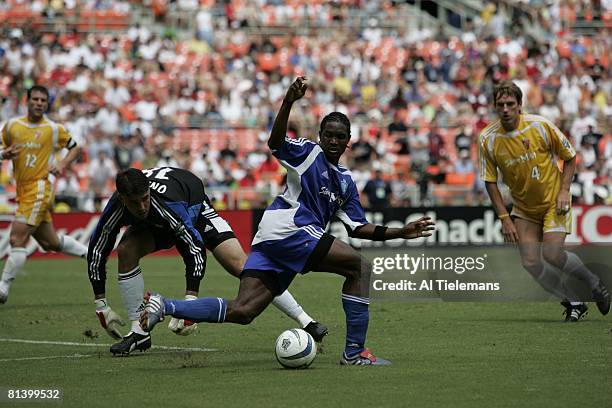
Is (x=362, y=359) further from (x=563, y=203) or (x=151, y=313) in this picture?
(x=563, y=203)

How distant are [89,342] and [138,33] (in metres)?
22.3

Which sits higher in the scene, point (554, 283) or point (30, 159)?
point (30, 159)

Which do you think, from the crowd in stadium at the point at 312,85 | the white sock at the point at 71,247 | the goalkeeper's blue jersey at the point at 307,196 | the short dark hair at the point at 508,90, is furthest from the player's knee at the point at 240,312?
the crowd in stadium at the point at 312,85

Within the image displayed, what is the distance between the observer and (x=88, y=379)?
8.92 metres

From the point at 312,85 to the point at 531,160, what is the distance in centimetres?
1922

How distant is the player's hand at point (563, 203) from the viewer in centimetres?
1222

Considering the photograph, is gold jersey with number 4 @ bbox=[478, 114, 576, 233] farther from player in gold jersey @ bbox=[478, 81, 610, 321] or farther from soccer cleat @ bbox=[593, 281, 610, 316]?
soccer cleat @ bbox=[593, 281, 610, 316]

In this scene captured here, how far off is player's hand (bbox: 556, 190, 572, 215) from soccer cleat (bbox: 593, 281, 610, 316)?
3.57ft

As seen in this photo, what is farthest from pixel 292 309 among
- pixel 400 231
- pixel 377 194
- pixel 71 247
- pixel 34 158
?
pixel 377 194

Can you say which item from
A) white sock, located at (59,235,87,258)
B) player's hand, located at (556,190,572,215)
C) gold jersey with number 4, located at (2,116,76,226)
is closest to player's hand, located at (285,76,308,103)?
player's hand, located at (556,190,572,215)

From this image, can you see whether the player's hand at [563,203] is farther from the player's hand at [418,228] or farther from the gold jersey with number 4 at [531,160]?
the player's hand at [418,228]

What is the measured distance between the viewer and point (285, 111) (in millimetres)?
8594

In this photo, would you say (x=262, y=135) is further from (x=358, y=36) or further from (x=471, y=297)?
(x=471, y=297)

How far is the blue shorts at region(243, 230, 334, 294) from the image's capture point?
30.6 feet
